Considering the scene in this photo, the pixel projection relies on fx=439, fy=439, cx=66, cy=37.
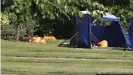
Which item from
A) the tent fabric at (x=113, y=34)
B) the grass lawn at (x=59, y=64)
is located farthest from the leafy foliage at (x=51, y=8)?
the tent fabric at (x=113, y=34)

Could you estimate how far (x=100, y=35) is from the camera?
27391 millimetres

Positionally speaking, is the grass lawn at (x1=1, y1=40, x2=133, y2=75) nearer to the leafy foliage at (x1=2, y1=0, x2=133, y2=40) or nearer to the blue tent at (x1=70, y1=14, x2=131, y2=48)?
the blue tent at (x1=70, y1=14, x2=131, y2=48)

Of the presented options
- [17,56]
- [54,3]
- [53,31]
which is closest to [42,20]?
[54,3]

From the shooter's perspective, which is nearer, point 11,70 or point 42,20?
point 42,20

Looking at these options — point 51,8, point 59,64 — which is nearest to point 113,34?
point 59,64

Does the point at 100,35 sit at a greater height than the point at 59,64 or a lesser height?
lesser

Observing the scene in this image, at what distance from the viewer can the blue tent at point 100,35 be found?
25.3 meters

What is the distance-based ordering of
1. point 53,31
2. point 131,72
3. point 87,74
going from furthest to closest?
point 53,31 → point 131,72 → point 87,74

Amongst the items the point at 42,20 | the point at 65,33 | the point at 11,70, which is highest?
the point at 42,20

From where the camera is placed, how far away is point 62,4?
13.6 feet

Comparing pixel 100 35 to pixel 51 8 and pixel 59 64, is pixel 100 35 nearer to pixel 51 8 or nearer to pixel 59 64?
pixel 59 64

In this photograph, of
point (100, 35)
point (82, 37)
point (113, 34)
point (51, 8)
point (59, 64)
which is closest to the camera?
point (51, 8)

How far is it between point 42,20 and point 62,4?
296 mm

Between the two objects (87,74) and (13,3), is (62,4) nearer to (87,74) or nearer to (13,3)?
(13,3)
